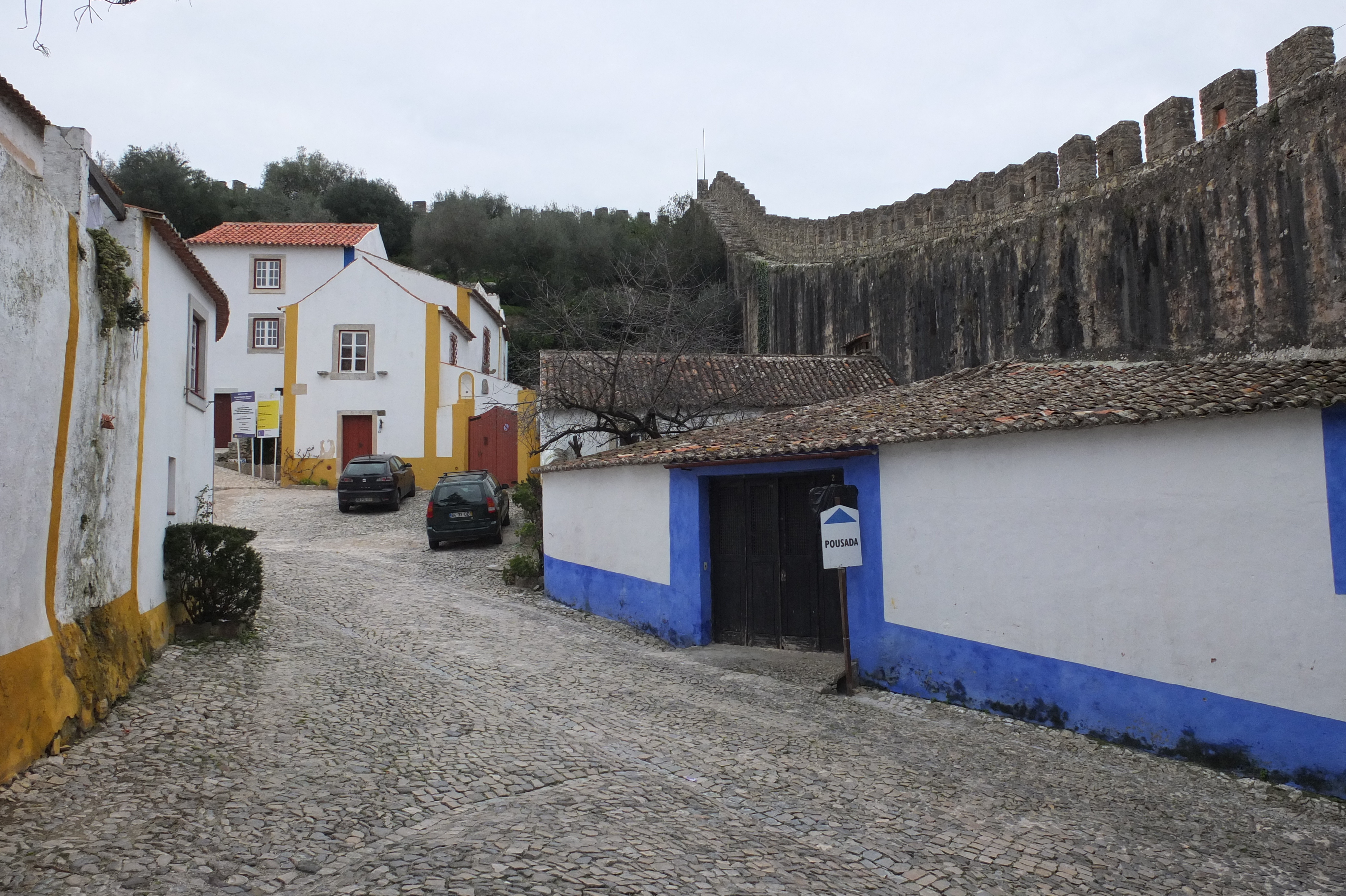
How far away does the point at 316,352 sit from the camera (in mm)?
26797

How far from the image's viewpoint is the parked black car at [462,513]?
17125 mm

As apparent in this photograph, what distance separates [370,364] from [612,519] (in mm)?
16939

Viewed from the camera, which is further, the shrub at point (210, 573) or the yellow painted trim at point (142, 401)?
the shrub at point (210, 573)

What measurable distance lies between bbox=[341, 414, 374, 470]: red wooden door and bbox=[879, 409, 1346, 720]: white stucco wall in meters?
21.7

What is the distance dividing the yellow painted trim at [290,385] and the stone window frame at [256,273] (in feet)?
22.0

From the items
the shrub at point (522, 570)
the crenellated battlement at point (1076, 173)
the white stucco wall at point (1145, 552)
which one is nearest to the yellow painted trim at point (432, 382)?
the crenellated battlement at point (1076, 173)

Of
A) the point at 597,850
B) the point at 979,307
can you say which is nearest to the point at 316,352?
the point at 979,307

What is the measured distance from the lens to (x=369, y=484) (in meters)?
21.1

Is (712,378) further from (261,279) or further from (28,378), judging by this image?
(261,279)

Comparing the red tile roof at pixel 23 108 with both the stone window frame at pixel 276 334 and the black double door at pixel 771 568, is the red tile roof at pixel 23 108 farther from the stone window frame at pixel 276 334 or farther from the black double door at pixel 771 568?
the stone window frame at pixel 276 334

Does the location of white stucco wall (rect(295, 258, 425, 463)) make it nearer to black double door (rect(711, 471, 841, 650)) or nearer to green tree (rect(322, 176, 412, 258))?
black double door (rect(711, 471, 841, 650))

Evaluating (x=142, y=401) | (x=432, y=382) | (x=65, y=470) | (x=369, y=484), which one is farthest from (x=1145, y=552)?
(x=432, y=382)

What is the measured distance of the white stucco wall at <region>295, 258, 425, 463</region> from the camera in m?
26.6

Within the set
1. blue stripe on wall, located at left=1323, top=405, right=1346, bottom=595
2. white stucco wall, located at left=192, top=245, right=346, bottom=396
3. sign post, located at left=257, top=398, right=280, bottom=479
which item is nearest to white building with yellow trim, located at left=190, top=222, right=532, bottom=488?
sign post, located at left=257, top=398, right=280, bottom=479
